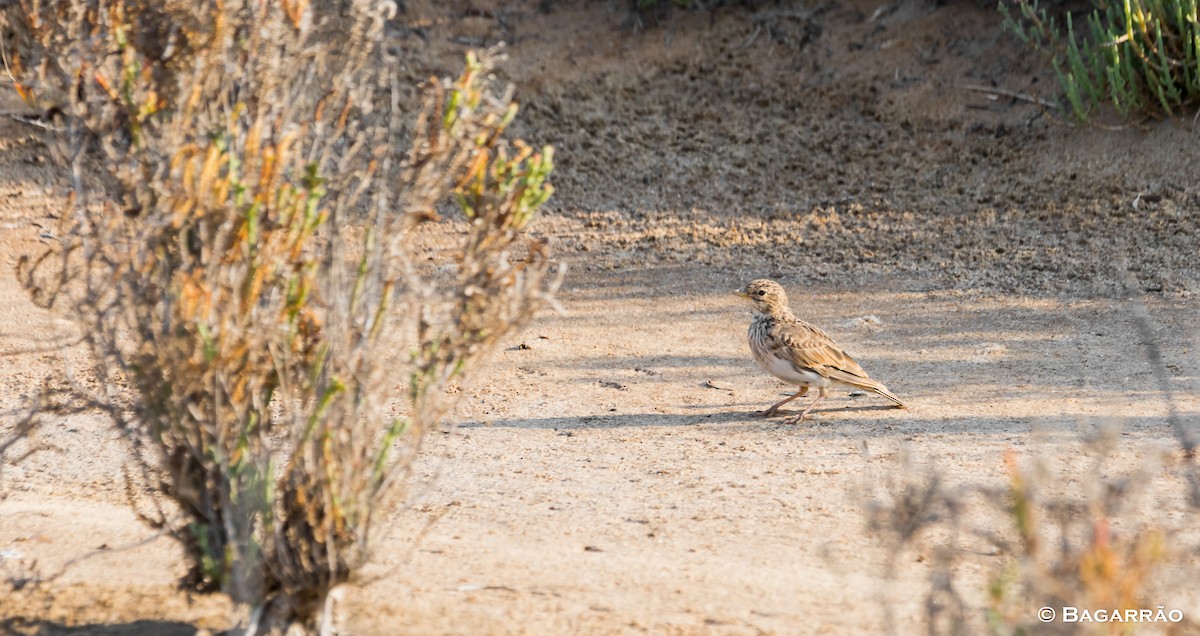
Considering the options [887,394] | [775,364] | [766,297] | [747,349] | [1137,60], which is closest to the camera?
[887,394]

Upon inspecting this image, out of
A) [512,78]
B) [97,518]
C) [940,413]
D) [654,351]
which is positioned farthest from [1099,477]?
[512,78]

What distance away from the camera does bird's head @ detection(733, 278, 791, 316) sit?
729 cm

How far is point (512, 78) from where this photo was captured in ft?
37.3

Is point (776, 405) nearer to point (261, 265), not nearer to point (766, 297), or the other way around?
point (766, 297)

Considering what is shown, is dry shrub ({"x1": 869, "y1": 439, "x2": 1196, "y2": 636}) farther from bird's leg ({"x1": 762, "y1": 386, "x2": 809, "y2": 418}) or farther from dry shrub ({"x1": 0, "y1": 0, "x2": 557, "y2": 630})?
bird's leg ({"x1": 762, "y1": 386, "x2": 809, "y2": 418})

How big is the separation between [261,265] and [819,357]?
3.97 meters

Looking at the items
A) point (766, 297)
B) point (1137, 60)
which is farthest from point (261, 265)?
point (1137, 60)

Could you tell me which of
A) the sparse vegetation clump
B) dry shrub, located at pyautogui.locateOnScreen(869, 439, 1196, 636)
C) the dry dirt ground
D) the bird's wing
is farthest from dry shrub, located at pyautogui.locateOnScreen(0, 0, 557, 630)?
the sparse vegetation clump

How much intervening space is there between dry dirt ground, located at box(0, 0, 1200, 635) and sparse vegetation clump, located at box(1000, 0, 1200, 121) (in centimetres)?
26

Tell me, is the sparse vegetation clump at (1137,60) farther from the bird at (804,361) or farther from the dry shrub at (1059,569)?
the dry shrub at (1059,569)

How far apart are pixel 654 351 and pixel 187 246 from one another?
185 inches

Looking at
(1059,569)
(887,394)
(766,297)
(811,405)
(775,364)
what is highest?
(1059,569)

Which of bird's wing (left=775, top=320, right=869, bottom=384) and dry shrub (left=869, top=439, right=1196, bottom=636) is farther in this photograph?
bird's wing (left=775, top=320, right=869, bottom=384)

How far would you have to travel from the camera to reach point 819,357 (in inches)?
267
